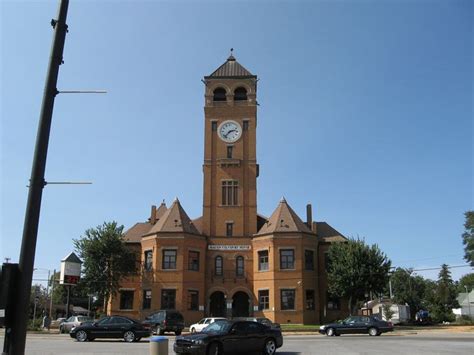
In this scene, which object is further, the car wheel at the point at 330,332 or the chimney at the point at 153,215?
the chimney at the point at 153,215

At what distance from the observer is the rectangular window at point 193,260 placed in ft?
163

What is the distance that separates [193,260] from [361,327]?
20825 millimetres

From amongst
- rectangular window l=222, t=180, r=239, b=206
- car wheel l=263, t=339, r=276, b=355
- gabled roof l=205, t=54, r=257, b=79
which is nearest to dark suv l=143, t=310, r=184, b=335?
car wheel l=263, t=339, r=276, b=355

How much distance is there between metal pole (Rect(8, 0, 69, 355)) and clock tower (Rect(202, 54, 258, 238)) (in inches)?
1842

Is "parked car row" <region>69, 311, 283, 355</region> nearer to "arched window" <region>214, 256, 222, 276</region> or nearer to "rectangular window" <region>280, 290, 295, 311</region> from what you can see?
"rectangular window" <region>280, 290, 295, 311</region>

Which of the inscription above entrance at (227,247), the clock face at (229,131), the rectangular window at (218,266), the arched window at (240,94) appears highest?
the arched window at (240,94)

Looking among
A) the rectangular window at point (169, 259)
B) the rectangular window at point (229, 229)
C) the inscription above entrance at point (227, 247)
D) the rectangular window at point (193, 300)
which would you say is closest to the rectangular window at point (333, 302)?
the inscription above entrance at point (227, 247)

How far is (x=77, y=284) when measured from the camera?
1820 inches

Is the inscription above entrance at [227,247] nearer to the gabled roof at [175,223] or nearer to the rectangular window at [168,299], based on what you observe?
the gabled roof at [175,223]

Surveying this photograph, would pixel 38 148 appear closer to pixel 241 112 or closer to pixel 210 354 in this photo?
pixel 210 354

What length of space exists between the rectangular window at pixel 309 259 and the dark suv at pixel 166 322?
59.2ft

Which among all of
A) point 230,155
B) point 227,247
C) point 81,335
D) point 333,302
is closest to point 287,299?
point 333,302

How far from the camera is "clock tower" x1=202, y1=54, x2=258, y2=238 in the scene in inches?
2093

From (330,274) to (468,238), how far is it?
136 feet
